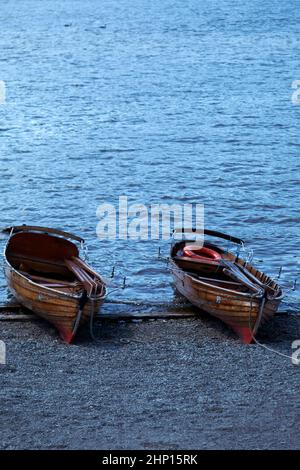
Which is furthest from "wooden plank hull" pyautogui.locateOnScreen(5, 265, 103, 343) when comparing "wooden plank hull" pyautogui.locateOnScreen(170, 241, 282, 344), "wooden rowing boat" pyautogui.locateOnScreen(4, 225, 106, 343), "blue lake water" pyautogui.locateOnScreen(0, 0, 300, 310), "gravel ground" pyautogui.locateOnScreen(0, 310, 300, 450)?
"blue lake water" pyautogui.locateOnScreen(0, 0, 300, 310)

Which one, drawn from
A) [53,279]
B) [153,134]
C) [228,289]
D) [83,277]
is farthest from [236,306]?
[153,134]

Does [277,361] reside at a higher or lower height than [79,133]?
higher

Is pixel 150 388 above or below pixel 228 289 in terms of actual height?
above

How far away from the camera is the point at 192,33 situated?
8988cm

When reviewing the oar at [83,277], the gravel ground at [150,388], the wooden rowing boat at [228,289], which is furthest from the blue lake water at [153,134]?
the gravel ground at [150,388]

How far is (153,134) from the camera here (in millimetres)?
46375

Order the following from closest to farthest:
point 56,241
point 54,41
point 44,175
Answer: point 56,241, point 44,175, point 54,41

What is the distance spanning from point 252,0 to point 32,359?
380ft

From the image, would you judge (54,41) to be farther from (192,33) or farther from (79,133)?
(79,133)

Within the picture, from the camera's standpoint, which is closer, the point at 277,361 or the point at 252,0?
the point at 277,361

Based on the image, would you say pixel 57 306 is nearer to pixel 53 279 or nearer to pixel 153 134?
pixel 53 279

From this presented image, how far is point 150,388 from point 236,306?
130 inches
